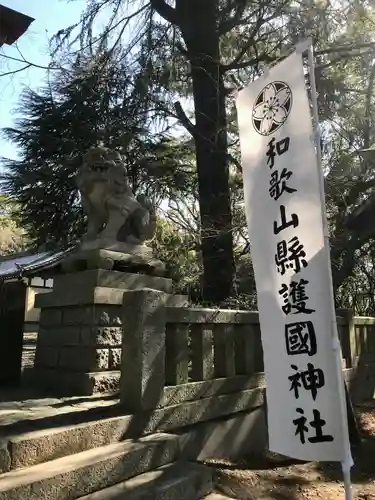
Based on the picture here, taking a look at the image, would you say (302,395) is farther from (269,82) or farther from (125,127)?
(125,127)

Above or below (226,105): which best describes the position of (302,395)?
below

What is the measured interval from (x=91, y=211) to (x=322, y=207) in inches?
122

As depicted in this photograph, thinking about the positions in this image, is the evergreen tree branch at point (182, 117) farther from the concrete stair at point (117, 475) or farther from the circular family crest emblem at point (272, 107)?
the concrete stair at point (117, 475)

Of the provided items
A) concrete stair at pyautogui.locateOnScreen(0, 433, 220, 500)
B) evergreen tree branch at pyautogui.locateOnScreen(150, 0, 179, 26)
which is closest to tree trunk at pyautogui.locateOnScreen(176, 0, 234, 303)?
evergreen tree branch at pyautogui.locateOnScreen(150, 0, 179, 26)

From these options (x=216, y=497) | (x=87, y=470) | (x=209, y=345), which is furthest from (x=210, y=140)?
(x=87, y=470)

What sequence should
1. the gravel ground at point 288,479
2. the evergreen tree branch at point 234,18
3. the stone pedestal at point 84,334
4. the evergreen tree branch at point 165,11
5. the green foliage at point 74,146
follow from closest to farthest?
the gravel ground at point 288,479, the stone pedestal at point 84,334, the evergreen tree branch at point 234,18, the evergreen tree branch at point 165,11, the green foliage at point 74,146

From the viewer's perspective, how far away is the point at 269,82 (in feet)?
11.4

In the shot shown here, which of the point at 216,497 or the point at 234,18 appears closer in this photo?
the point at 216,497

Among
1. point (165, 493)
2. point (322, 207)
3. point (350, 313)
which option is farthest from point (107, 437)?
point (350, 313)

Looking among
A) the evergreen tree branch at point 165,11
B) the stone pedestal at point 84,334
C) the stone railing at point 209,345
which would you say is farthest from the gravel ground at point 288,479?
the evergreen tree branch at point 165,11

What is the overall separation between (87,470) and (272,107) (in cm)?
283

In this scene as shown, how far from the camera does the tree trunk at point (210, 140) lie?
7.22 meters

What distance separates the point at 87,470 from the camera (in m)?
2.85

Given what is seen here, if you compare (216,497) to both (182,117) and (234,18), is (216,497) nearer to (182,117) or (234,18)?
(182,117)
